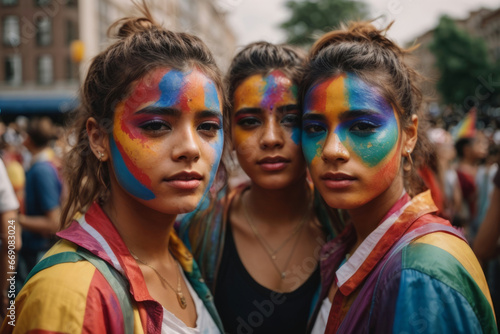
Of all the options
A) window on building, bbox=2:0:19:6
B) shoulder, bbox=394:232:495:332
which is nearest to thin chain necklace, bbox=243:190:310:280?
shoulder, bbox=394:232:495:332

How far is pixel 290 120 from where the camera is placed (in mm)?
2270

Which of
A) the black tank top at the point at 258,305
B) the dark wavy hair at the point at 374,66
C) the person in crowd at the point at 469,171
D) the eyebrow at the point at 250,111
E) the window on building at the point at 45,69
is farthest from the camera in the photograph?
the window on building at the point at 45,69

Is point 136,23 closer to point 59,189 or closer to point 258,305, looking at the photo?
point 258,305

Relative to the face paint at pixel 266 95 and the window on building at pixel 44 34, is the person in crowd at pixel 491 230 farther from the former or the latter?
the window on building at pixel 44 34

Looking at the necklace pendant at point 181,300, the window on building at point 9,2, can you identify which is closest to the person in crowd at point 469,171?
the necklace pendant at point 181,300

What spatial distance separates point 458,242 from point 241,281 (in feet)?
3.95

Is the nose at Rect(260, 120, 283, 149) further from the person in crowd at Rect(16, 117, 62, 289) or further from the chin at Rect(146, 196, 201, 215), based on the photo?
the person in crowd at Rect(16, 117, 62, 289)

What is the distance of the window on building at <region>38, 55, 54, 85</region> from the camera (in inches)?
823

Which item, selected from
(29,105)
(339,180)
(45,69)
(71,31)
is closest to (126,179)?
(339,180)

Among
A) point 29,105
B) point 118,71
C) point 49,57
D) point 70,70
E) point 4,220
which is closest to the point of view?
point 118,71

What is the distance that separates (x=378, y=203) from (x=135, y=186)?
3.68 ft

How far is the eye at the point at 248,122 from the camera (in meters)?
2.32

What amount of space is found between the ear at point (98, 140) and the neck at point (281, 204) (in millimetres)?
1063

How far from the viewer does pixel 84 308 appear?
134 cm
